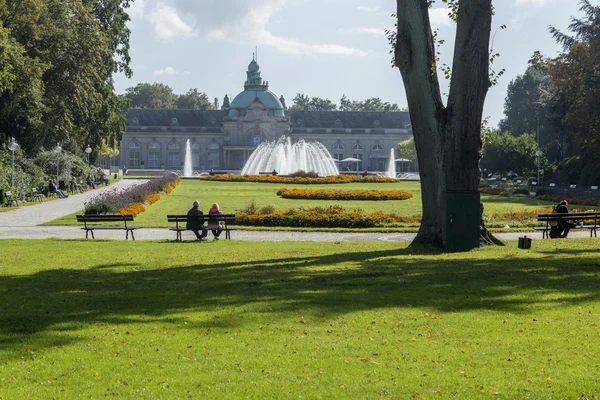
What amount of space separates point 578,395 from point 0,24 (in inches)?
1195

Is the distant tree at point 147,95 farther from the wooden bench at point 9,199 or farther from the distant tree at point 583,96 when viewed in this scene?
the wooden bench at point 9,199

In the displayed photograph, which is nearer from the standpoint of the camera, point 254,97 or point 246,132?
point 246,132

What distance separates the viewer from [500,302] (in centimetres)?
1046

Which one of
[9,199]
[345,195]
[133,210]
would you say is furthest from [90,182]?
[133,210]

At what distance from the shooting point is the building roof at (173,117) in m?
124

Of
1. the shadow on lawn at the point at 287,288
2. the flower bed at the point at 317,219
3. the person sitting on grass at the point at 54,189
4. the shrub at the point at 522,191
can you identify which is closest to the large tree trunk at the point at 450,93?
the shadow on lawn at the point at 287,288

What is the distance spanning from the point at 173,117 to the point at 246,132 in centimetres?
1178

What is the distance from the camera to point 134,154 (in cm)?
12319

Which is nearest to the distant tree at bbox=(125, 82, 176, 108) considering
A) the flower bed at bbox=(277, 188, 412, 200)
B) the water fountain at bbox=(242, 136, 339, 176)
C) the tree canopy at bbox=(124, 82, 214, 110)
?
the tree canopy at bbox=(124, 82, 214, 110)

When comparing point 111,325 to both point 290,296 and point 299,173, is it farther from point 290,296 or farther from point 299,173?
point 299,173

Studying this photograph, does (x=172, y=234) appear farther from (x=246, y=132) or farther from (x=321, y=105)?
(x=321, y=105)

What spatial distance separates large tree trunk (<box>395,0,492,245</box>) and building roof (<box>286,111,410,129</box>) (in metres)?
110

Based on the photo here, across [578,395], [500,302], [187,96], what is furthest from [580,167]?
[187,96]

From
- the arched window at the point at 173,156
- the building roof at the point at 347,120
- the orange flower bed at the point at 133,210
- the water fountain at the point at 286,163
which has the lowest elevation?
the orange flower bed at the point at 133,210
